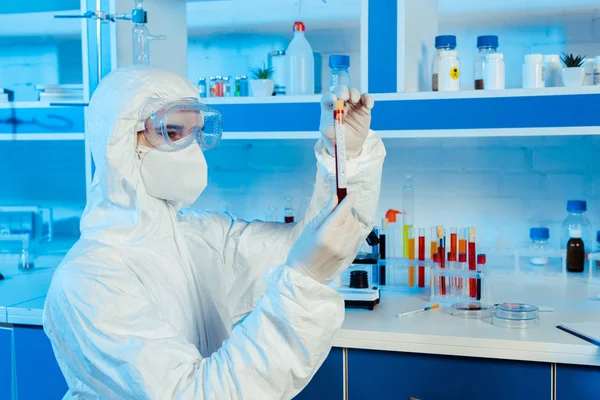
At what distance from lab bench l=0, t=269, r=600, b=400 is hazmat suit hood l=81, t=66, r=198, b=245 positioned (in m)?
0.67

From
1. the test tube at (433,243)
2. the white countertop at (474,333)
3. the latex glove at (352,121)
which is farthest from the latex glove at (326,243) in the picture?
the test tube at (433,243)

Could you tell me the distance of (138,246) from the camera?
1.24 m

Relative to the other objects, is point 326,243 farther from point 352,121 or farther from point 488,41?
point 488,41

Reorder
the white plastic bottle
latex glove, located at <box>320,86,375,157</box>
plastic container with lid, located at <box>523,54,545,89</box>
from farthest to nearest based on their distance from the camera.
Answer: the white plastic bottle, plastic container with lid, located at <box>523,54,545,89</box>, latex glove, located at <box>320,86,375,157</box>

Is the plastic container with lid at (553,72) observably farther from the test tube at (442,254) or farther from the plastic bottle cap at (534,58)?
the test tube at (442,254)

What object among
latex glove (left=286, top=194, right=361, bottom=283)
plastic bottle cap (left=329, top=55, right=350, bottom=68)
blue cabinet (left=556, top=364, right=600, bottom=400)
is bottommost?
blue cabinet (left=556, top=364, right=600, bottom=400)

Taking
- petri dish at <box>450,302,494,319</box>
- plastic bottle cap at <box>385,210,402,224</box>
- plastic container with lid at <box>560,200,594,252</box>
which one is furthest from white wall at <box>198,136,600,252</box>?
petri dish at <box>450,302,494,319</box>

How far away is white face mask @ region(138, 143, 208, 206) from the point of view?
49.3 inches

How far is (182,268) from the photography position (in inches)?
51.6

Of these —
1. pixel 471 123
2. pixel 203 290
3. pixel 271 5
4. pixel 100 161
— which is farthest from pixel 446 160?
pixel 100 161

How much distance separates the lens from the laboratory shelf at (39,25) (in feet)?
9.69

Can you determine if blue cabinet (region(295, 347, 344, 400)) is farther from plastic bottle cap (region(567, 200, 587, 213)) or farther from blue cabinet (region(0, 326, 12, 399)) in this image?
plastic bottle cap (region(567, 200, 587, 213))

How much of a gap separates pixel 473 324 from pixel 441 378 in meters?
0.16

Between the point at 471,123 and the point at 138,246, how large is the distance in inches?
46.9
